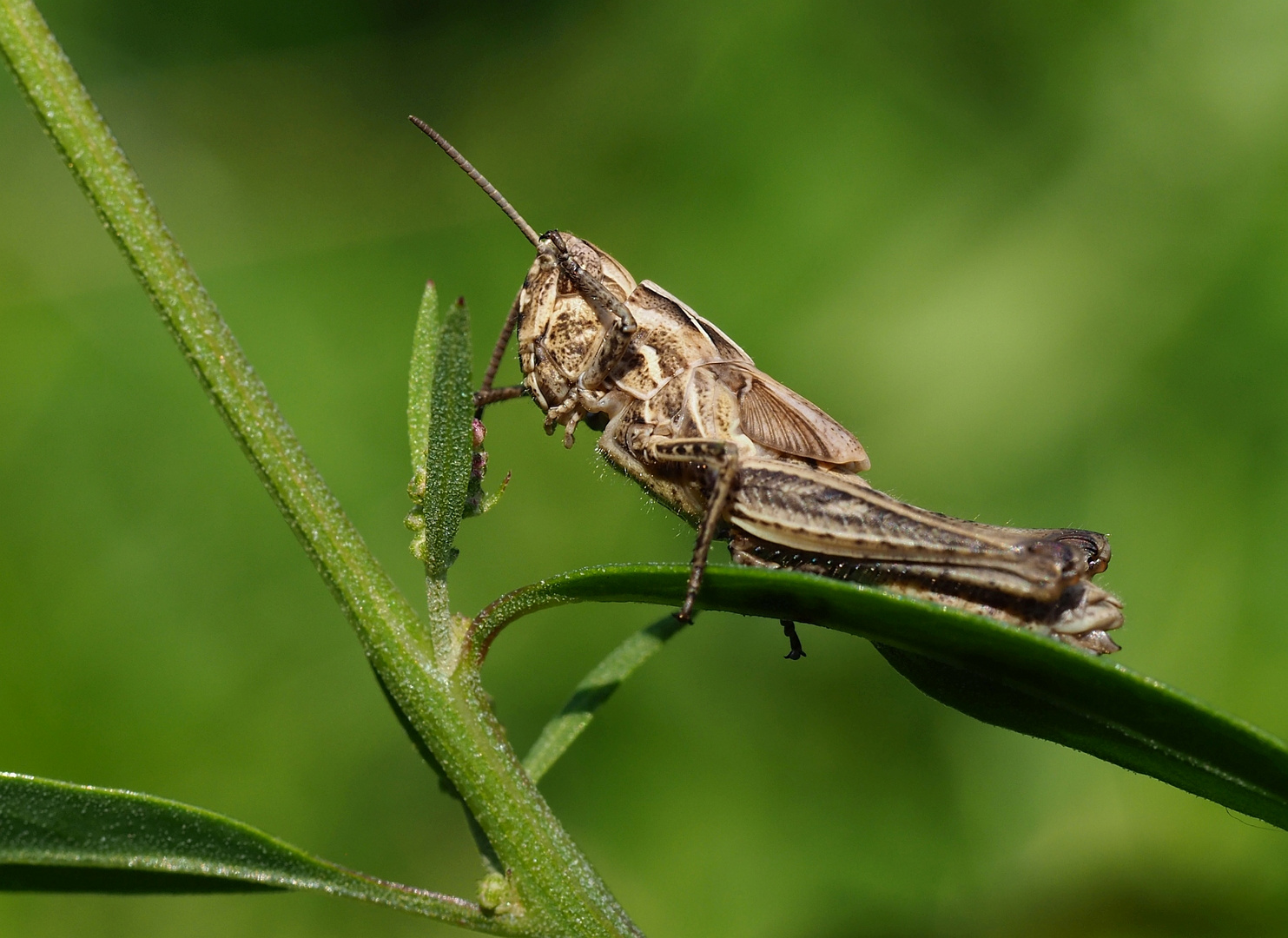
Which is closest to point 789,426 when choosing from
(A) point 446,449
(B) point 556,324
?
(B) point 556,324

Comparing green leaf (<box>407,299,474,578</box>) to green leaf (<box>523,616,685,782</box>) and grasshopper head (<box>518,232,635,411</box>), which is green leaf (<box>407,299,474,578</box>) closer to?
green leaf (<box>523,616,685,782</box>)

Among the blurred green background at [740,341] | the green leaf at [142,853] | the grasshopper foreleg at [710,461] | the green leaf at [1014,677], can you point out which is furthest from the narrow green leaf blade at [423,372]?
the blurred green background at [740,341]

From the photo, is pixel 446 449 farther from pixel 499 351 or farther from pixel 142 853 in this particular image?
pixel 499 351

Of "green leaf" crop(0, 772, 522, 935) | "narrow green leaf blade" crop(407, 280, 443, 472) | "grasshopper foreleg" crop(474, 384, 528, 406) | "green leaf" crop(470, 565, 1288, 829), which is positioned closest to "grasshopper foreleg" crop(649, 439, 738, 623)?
"green leaf" crop(470, 565, 1288, 829)

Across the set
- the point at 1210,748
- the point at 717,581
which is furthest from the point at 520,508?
the point at 1210,748

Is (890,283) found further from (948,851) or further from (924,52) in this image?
(948,851)

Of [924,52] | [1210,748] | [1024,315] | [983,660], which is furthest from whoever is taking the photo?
[924,52]
